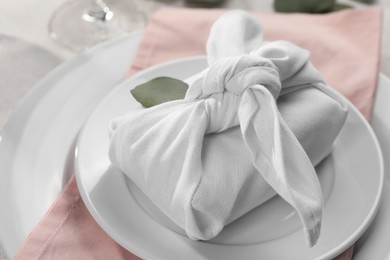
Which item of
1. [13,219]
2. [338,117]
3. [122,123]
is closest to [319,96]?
[338,117]

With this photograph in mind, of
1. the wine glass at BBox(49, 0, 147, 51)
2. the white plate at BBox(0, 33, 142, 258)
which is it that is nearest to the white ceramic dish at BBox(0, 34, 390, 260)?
the white plate at BBox(0, 33, 142, 258)

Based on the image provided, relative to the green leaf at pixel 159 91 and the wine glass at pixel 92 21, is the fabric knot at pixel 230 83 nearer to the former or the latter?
the green leaf at pixel 159 91

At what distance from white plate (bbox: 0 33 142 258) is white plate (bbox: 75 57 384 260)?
36 mm

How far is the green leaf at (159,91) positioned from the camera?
0.58m

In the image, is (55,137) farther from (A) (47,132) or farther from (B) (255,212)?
(B) (255,212)

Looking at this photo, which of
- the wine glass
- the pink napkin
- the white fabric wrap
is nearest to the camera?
the white fabric wrap

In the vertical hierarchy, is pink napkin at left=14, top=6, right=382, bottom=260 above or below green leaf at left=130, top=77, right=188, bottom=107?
below

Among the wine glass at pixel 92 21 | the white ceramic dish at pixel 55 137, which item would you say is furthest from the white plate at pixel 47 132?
the wine glass at pixel 92 21

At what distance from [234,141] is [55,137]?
0.19 meters

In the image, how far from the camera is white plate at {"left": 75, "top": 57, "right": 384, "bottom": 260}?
50 cm

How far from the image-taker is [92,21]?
870 mm

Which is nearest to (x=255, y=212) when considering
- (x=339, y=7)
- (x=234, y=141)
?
(x=234, y=141)

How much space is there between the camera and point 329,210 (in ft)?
1.76

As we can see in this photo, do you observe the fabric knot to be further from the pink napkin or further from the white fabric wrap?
the pink napkin
